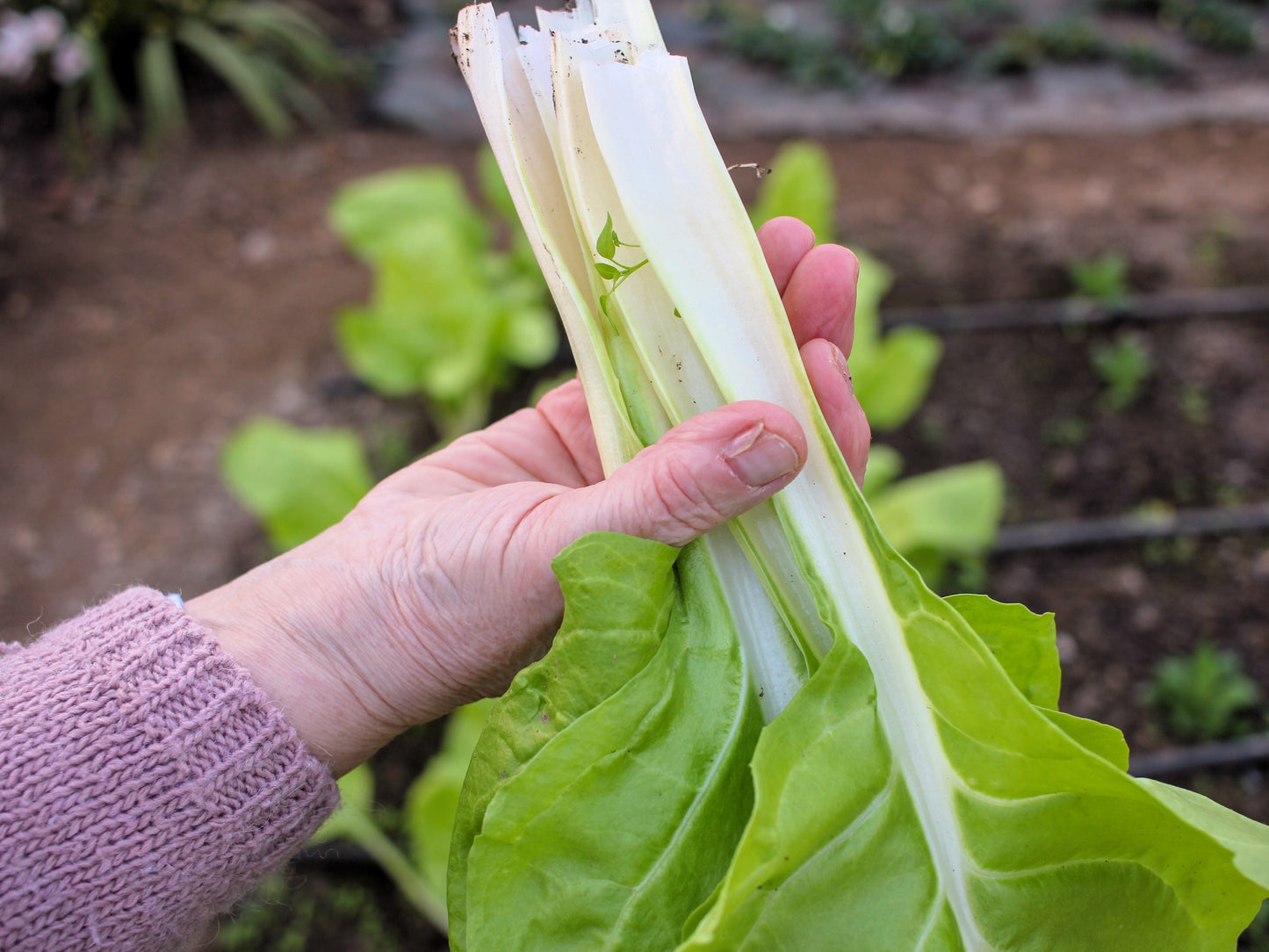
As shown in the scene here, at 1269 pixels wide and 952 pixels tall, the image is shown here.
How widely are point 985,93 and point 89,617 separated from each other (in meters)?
6.34

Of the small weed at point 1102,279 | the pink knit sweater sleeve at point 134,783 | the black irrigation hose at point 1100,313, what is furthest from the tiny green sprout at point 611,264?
the small weed at point 1102,279

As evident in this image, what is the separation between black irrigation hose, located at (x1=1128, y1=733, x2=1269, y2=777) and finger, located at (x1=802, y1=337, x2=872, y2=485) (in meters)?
1.89

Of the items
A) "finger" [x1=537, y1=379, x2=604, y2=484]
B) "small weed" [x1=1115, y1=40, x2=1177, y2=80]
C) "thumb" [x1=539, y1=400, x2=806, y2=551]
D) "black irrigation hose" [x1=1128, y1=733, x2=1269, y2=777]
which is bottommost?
"black irrigation hose" [x1=1128, y1=733, x2=1269, y2=777]

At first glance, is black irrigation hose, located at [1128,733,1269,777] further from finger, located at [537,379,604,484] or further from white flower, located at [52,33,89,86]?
white flower, located at [52,33,89,86]

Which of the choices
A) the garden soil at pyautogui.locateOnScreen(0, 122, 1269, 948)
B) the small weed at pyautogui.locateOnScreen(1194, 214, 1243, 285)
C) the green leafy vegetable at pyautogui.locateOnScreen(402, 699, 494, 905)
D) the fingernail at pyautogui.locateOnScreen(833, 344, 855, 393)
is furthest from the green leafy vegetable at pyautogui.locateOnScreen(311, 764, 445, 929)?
the small weed at pyautogui.locateOnScreen(1194, 214, 1243, 285)

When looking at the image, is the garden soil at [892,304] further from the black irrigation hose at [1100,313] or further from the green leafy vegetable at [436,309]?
the green leafy vegetable at [436,309]

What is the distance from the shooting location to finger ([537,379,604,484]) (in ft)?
6.54

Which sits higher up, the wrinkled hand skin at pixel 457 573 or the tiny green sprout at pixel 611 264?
the tiny green sprout at pixel 611 264

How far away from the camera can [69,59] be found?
19.6 feet

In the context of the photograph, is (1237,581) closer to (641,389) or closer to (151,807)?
(641,389)

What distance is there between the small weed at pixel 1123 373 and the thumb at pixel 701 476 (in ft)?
10.3

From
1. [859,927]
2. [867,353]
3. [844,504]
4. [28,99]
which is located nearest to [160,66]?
[28,99]

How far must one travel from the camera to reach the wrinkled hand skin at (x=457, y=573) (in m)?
1.25

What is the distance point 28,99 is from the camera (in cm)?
603
